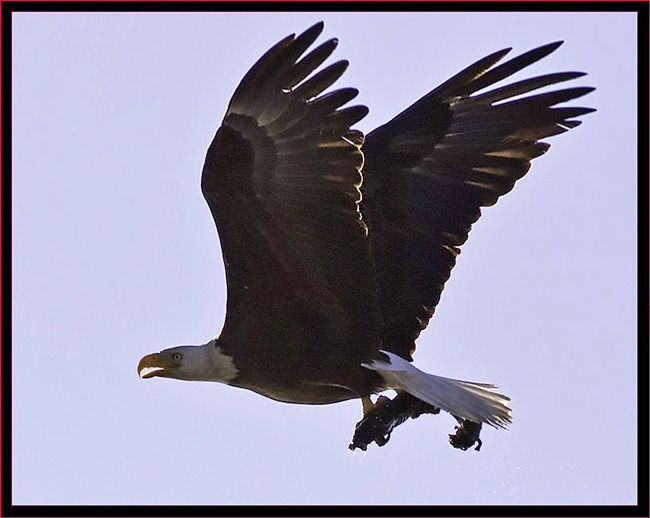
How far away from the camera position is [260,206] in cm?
759

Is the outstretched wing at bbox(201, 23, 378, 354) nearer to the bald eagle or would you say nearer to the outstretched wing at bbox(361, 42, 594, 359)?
the bald eagle

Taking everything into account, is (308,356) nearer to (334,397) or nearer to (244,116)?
(334,397)

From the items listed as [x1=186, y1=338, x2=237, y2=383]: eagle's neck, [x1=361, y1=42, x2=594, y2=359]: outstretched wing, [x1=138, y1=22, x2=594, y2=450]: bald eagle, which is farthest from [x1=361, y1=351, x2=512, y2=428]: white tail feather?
[x1=186, y1=338, x2=237, y2=383]: eagle's neck

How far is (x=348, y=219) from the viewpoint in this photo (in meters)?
7.67

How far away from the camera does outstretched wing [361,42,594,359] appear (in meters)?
8.66

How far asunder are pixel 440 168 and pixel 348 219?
1450 millimetres

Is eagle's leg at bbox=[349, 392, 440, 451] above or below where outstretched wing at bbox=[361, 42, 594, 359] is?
below

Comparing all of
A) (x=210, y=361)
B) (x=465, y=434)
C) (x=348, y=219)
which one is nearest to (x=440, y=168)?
(x=348, y=219)

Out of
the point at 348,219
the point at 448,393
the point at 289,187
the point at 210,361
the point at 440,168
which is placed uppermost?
the point at 440,168

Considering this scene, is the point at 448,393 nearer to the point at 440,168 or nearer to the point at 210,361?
the point at 210,361

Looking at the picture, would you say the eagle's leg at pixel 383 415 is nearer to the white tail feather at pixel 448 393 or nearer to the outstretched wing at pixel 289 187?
the white tail feather at pixel 448 393

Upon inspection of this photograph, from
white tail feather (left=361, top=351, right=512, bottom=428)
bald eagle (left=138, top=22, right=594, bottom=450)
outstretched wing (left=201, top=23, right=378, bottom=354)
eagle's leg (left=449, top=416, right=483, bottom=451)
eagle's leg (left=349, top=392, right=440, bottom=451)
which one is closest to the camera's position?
outstretched wing (left=201, top=23, right=378, bottom=354)

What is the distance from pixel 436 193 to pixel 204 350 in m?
1.71

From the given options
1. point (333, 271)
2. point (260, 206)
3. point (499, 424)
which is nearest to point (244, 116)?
point (260, 206)
